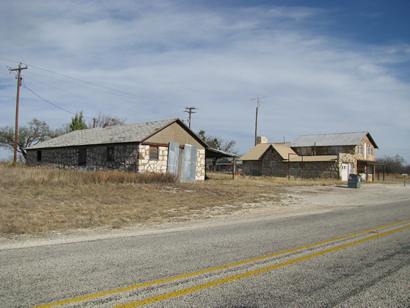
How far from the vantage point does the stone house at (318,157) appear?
161 ft

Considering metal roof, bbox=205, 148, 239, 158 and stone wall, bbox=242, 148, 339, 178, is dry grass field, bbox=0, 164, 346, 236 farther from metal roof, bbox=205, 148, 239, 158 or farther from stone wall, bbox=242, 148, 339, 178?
stone wall, bbox=242, 148, 339, 178

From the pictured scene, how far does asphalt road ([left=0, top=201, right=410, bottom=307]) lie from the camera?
4.60 meters

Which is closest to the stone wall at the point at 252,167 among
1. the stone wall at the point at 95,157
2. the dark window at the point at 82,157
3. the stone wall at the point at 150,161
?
the stone wall at the point at 95,157

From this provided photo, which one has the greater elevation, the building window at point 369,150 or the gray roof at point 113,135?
the building window at point 369,150

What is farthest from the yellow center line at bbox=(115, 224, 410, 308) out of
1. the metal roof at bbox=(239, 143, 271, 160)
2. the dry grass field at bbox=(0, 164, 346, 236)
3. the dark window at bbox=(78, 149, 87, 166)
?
the metal roof at bbox=(239, 143, 271, 160)

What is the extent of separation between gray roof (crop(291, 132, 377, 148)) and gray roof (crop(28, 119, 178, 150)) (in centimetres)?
3228

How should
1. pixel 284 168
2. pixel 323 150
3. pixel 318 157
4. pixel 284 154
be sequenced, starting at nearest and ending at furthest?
pixel 318 157
pixel 284 168
pixel 284 154
pixel 323 150

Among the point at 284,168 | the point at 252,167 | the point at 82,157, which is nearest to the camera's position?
the point at 82,157

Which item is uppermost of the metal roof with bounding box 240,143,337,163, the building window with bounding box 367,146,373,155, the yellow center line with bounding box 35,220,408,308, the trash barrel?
the building window with bounding box 367,146,373,155

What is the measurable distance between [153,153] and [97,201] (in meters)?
13.1

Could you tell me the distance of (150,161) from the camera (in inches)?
1099

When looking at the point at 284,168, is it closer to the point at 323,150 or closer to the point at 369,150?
the point at 323,150

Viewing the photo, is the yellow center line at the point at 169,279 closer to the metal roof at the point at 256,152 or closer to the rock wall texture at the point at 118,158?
the rock wall texture at the point at 118,158

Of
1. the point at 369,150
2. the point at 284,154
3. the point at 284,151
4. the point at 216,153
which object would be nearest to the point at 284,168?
the point at 284,154
